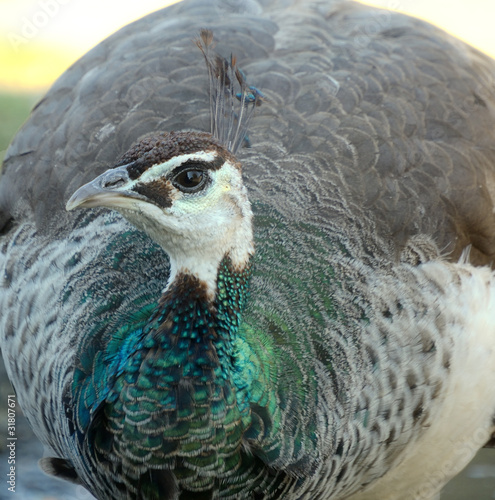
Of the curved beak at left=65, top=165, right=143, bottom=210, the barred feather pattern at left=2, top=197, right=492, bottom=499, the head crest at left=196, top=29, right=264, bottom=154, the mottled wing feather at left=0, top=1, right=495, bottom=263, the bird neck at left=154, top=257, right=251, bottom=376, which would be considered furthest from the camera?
the mottled wing feather at left=0, top=1, right=495, bottom=263

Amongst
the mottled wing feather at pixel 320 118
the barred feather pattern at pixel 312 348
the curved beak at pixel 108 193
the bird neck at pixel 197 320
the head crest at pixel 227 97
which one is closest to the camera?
the curved beak at pixel 108 193

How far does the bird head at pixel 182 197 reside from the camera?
2320mm

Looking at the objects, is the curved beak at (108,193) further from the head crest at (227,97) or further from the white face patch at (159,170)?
the head crest at (227,97)

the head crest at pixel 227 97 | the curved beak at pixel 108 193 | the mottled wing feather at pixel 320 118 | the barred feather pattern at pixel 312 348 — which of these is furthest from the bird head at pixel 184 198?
the mottled wing feather at pixel 320 118

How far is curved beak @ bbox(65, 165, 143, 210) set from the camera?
7.56 ft

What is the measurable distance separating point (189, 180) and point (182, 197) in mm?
52

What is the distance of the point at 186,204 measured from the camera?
2355 millimetres

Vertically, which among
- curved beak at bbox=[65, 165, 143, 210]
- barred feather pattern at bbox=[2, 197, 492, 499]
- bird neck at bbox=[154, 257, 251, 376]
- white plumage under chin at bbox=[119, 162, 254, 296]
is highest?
curved beak at bbox=[65, 165, 143, 210]

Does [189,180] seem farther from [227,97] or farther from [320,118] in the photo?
[320,118]

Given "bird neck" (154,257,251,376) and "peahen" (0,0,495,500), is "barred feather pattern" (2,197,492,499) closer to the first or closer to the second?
"peahen" (0,0,495,500)

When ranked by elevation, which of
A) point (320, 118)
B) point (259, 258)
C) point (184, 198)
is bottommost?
point (259, 258)

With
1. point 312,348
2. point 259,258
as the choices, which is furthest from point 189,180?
point 312,348

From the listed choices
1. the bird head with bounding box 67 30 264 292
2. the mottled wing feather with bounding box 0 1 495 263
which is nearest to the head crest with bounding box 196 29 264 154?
the mottled wing feather with bounding box 0 1 495 263

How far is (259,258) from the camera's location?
2879mm
